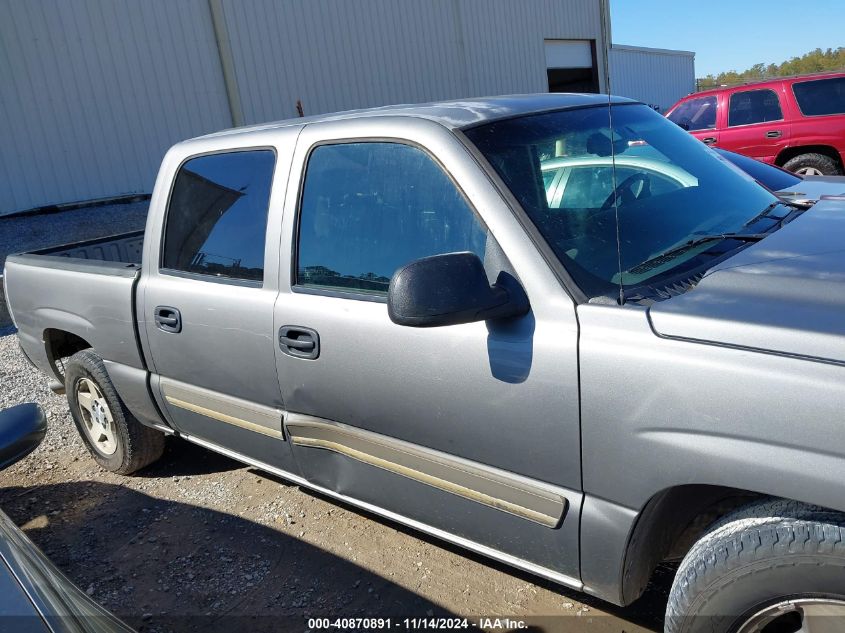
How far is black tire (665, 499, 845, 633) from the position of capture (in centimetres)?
166

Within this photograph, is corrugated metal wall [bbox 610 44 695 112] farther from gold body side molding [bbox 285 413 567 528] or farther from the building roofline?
gold body side molding [bbox 285 413 567 528]

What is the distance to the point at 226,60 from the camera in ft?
42.4

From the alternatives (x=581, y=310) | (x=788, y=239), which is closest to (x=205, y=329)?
(x=581, y=310)

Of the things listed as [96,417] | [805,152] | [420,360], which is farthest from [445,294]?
[805,152]

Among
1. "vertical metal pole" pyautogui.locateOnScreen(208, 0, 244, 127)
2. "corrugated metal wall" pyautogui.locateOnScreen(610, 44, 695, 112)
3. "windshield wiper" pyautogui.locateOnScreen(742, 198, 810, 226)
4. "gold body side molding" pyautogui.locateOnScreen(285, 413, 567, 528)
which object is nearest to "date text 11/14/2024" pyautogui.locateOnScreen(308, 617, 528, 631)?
"gold body side molding" pyautogui.locateOnScreen(285, 413, 567, 528)

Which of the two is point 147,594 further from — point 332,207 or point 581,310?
point 581,310

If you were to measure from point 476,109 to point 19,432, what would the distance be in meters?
1.91

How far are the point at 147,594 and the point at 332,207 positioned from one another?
1872 mm

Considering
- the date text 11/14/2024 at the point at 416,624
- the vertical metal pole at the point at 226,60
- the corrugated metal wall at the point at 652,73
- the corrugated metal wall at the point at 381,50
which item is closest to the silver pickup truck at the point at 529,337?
A: the date text 11/14/2024 at the point at 416,624

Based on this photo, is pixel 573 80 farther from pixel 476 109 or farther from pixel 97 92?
pixel 476 109

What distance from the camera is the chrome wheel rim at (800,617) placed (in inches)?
66.0

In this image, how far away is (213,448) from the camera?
3.47m

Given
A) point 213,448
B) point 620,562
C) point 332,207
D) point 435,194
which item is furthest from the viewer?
point 213,448

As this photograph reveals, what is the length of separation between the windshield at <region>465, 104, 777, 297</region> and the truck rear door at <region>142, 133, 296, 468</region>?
105cm
